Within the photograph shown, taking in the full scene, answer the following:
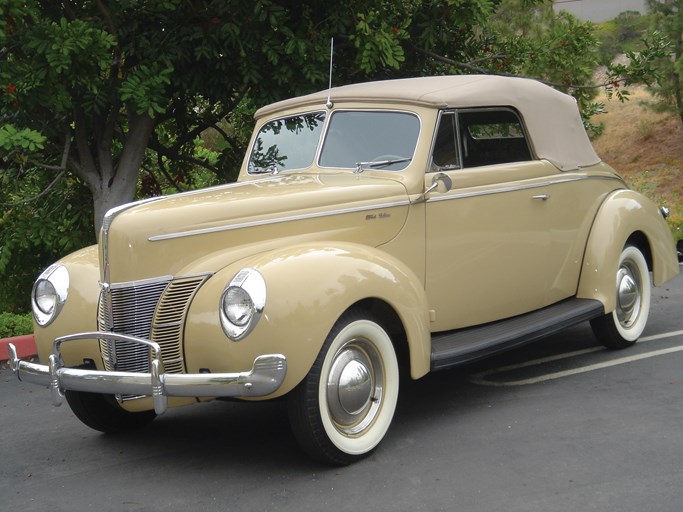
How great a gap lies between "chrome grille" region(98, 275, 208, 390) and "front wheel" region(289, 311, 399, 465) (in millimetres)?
640

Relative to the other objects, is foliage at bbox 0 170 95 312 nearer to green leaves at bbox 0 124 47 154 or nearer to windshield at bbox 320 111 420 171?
green leaves at bbox 0 124 47 154

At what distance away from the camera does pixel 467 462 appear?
4.55m

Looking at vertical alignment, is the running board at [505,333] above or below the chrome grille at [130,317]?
below

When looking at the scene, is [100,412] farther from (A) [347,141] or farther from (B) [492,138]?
(B) [492,138]

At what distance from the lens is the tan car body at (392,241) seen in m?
4.39

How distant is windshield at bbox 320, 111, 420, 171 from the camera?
558 centimetres

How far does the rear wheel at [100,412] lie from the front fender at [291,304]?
117 cm

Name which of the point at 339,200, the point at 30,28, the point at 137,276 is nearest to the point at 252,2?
the point at 30,28

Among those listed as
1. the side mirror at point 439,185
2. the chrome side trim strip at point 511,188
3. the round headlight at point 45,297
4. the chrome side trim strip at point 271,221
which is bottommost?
the round headlight at point 45,297

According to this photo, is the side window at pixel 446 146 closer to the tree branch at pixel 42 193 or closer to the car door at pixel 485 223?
the car door at pixel 485 223

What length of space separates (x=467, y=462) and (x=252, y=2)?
16.0 ft

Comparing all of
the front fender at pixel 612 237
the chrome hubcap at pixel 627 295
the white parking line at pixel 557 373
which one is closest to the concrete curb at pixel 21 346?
the white parking line at pixel 557 373

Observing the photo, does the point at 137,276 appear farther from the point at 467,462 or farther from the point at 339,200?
the point at 467,462

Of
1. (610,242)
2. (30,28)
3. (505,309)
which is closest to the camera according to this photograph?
(505,309)
